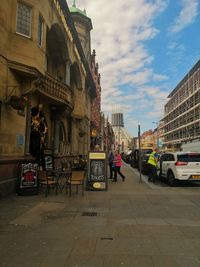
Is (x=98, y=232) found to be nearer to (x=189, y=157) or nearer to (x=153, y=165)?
(x=189, y=157)

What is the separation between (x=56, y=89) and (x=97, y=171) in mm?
5068

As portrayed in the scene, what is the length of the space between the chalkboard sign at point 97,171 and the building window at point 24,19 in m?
5.84

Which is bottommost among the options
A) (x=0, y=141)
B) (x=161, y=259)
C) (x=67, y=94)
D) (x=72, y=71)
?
(x=161, y=259)

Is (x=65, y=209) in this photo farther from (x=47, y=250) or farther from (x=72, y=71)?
(x=72, y=71)

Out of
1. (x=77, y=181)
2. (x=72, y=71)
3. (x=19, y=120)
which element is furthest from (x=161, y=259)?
(x=72, y=71)

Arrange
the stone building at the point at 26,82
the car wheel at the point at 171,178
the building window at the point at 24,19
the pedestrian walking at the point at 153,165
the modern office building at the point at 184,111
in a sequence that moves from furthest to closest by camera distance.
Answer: the modern office building at the point at 184,111 < the pedestrian walking at the point at 153,165 < the car wheel at the point at 171,178 < the building window at the point at 24,19 < the stone building at the point at 26,82

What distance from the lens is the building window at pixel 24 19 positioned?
→ 11.0 meters

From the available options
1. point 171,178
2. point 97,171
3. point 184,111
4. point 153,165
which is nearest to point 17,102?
point 97,171

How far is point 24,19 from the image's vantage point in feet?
36.6

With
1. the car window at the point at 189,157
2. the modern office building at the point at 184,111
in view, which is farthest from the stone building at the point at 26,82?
the modern office building at the point at 184,111

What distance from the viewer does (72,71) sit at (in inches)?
904

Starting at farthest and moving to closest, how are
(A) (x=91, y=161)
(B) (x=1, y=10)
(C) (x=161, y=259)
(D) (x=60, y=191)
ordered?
(A) (x=91, y=161) → (D) (x=60, y=191) → (B) (x=1, y=10) → (C) (x=161, y=259)

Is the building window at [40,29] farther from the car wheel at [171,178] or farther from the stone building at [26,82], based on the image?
the car wheel at [171,178]

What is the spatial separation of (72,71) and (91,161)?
1208 cm
